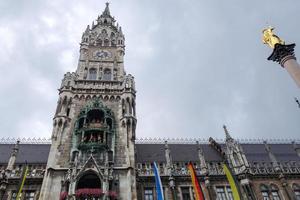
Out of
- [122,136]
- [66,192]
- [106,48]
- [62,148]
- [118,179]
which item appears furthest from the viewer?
[106,48]

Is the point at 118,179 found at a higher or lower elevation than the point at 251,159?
lower

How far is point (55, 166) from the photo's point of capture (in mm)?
25922

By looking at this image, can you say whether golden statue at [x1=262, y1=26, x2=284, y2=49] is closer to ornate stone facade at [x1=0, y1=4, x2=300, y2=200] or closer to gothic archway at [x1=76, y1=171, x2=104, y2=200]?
ornate stone facade at [x1=0, y1=4, x2=300, y2=200]

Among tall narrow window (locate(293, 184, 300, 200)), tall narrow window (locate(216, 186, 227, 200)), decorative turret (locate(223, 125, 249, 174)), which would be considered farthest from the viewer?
decorative turret (locate(223, 125, 249, 174))

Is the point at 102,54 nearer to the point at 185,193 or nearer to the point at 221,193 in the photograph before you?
the point at 185,193

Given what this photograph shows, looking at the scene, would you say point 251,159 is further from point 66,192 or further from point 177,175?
point 66,192

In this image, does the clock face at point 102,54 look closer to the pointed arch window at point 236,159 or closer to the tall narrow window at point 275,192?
the pointed arch window at point 236,159

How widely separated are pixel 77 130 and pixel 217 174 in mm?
15933

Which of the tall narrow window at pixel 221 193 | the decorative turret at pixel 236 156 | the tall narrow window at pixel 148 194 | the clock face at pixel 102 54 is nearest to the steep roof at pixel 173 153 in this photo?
the decorative turret at pixel 236 156

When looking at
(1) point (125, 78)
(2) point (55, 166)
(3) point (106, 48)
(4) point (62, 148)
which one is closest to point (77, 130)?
(4) point (62, 148)

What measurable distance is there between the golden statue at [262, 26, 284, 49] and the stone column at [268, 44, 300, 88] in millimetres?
711

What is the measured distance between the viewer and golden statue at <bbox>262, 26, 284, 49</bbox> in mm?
21672

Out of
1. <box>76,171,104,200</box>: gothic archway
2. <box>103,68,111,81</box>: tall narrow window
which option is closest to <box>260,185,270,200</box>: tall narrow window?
<box>76,171,104,200</box>: gothic archway

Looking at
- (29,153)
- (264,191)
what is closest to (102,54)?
(29,153)
